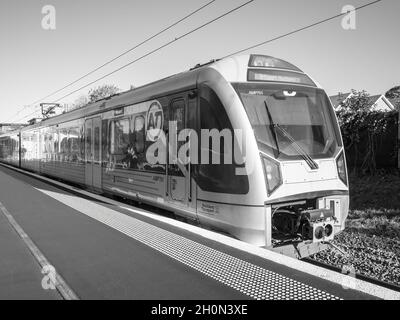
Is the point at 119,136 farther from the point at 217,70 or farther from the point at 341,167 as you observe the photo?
the point at 341,167

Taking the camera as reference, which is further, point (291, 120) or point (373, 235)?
point (373, 235)

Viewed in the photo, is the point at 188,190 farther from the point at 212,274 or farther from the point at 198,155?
the point at 212,274

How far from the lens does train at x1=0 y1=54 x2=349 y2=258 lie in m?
5.30

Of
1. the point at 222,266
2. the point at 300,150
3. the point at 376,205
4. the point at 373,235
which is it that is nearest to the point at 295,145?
the point at 300,150

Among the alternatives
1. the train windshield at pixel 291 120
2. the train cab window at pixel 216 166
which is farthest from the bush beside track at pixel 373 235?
the train cab window at pixel 216 166

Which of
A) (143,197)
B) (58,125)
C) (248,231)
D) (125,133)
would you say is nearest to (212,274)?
(248,231)

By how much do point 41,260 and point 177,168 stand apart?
2624 mm

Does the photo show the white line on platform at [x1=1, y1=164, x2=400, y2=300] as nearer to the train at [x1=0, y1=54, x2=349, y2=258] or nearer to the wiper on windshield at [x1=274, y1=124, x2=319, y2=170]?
the train at [x1=0, y1=54, x2=349, y2=258]

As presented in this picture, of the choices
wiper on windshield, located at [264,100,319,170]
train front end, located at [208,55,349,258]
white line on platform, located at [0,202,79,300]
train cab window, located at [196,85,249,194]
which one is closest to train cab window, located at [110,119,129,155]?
white line on platform, located at [0,202,79,300]

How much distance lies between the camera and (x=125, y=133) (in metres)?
8.62

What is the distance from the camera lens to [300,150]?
224 inches

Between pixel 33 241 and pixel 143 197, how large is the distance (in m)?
2.54

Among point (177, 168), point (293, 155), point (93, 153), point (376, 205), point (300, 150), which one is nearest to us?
point (293, 155)

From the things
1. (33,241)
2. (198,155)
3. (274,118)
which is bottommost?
(33,241)
